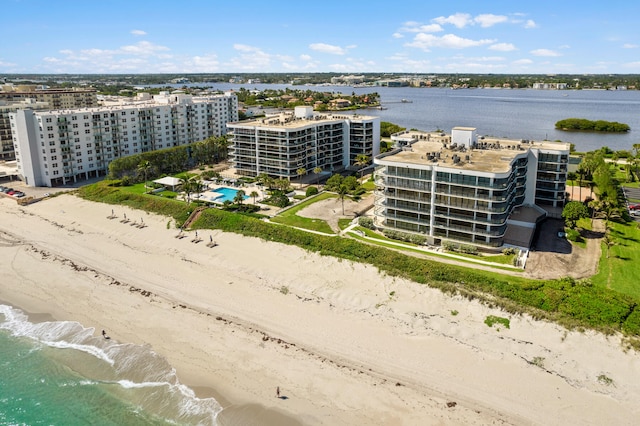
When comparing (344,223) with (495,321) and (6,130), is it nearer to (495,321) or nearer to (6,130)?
(495,321)

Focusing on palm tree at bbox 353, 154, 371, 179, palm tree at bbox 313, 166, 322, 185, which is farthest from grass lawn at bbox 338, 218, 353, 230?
palm tree at bbox 353, 154, 371, 179

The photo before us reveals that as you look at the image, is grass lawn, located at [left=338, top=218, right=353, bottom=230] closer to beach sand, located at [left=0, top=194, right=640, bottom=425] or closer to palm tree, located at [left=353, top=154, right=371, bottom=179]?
Answer: beach sand, located at [left=0, top=194, right=640, bottom=425]

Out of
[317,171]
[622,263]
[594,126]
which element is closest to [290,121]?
[317,171]

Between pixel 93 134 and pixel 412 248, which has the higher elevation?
pixel 93 134

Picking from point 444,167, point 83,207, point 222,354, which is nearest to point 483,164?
point 444,167

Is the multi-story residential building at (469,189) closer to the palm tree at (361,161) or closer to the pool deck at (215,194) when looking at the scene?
the palm tree at (361,161)
